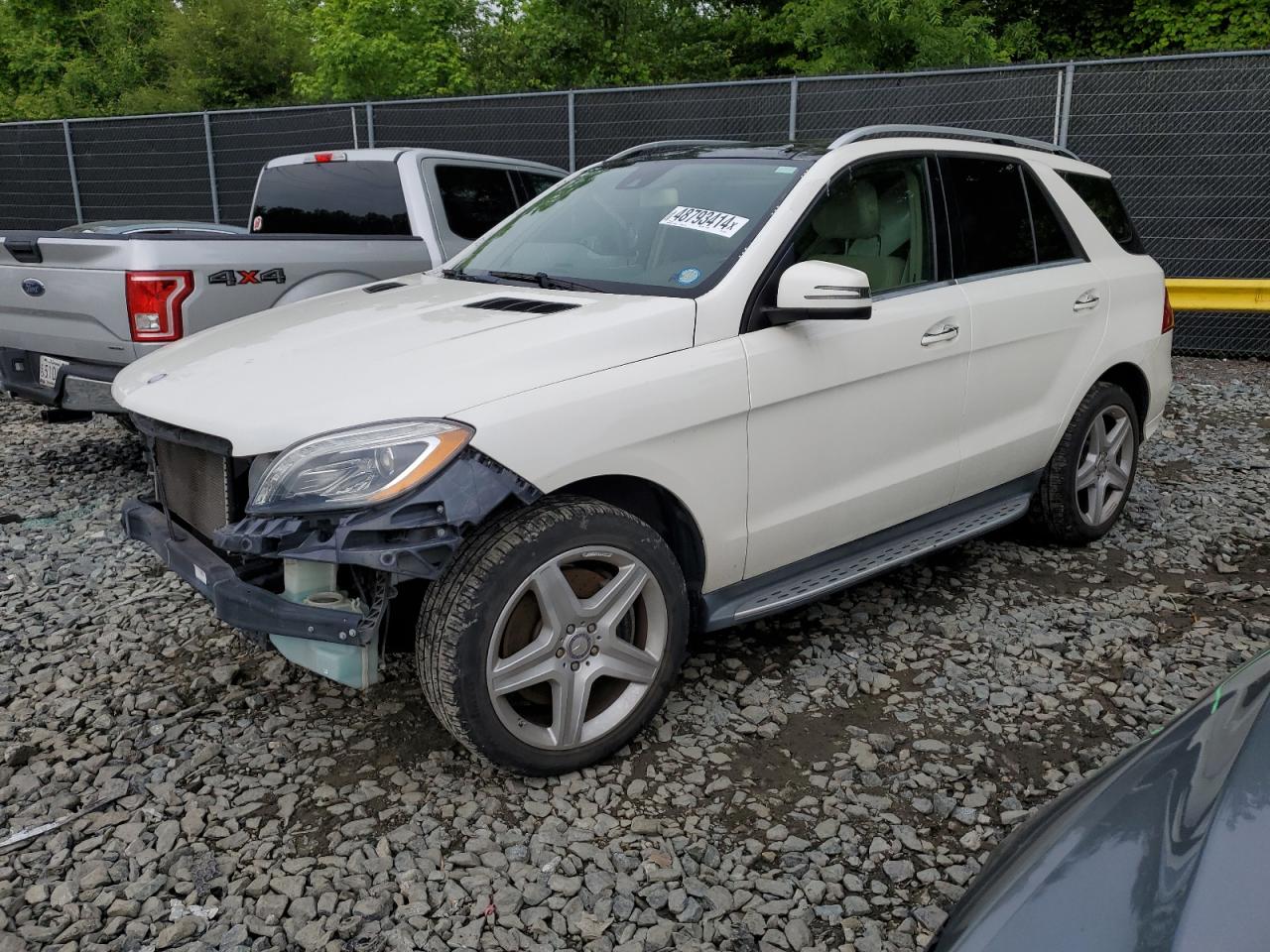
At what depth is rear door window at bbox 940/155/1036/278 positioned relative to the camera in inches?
155

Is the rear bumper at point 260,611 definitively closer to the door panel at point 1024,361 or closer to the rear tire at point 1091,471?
the door panel at point 1024,361

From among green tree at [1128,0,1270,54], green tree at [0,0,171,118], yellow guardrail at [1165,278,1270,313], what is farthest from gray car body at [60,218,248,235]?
green tree at [0,0,171,118]

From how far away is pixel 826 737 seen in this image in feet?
10.6

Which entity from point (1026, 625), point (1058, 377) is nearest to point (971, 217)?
point (1058, 377)

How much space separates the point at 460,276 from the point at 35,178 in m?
14.5

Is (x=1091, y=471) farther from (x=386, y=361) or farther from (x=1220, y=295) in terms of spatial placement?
(x=1220, y=295)

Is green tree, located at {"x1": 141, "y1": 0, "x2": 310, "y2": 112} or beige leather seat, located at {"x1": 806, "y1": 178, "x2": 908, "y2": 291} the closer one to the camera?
beige leather seat, located at {"x1": 806, "y1": 178, "x2": 908, "y2": 291}

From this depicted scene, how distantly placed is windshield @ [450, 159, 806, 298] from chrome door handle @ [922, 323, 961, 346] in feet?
2.41

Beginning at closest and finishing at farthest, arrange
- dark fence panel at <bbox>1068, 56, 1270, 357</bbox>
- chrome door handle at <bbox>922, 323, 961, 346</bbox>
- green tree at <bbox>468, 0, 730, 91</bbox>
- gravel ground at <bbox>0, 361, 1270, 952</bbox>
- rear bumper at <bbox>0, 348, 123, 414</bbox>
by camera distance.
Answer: gravel ground at <bbox>0, 361, 1270, 952</bbox> → chrome door handle at <bbox>922, 323, 961, 346</bbox> → rear bumper at <bbox>0, 348, 123, 414</bbox> → dark fence panel at <bbox>1068, 56, 1270, 357</bbox> → green tree at <bbox>468, 0, 730, 91</bbox>

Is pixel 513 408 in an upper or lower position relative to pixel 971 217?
lower

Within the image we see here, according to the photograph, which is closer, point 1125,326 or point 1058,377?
point 1058,377

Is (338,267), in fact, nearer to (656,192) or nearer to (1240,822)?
(656,192)

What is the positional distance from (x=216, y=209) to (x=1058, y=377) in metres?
12.4

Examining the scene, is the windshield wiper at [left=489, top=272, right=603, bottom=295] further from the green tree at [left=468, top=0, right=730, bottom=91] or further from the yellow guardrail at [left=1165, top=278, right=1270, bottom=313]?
the green tree at [left=468, top=0, right=730, bottom=91]
